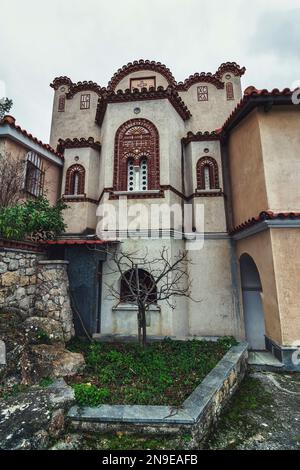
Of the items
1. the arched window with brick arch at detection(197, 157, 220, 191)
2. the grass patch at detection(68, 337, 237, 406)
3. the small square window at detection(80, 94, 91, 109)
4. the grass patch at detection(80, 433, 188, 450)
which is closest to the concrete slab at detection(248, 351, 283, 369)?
the grass patch at detection(68, 337, 237, 406)

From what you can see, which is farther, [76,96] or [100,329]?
[76,96]

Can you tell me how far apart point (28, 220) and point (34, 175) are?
3.07 meters

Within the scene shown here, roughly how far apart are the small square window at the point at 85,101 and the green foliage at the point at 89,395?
40.5 feet

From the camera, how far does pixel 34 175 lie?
8.87m

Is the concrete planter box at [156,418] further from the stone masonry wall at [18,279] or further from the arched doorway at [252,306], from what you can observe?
the arched doorway at [252,306]

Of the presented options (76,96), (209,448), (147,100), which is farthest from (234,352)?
(76,96)

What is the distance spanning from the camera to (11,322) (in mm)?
5230

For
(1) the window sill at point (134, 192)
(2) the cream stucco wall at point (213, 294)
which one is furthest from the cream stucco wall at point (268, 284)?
(1) the window sill at point (134, 192)

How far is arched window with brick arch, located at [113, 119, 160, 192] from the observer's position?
862cm

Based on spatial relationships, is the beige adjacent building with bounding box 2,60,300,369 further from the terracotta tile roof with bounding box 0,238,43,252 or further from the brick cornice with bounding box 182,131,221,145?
the terracotta tile roof with bounding box 0,238,43,252

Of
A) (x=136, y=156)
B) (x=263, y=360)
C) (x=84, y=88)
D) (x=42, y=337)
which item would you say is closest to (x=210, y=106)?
(x=136, y=156)

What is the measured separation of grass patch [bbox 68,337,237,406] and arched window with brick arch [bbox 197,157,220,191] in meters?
5.79
